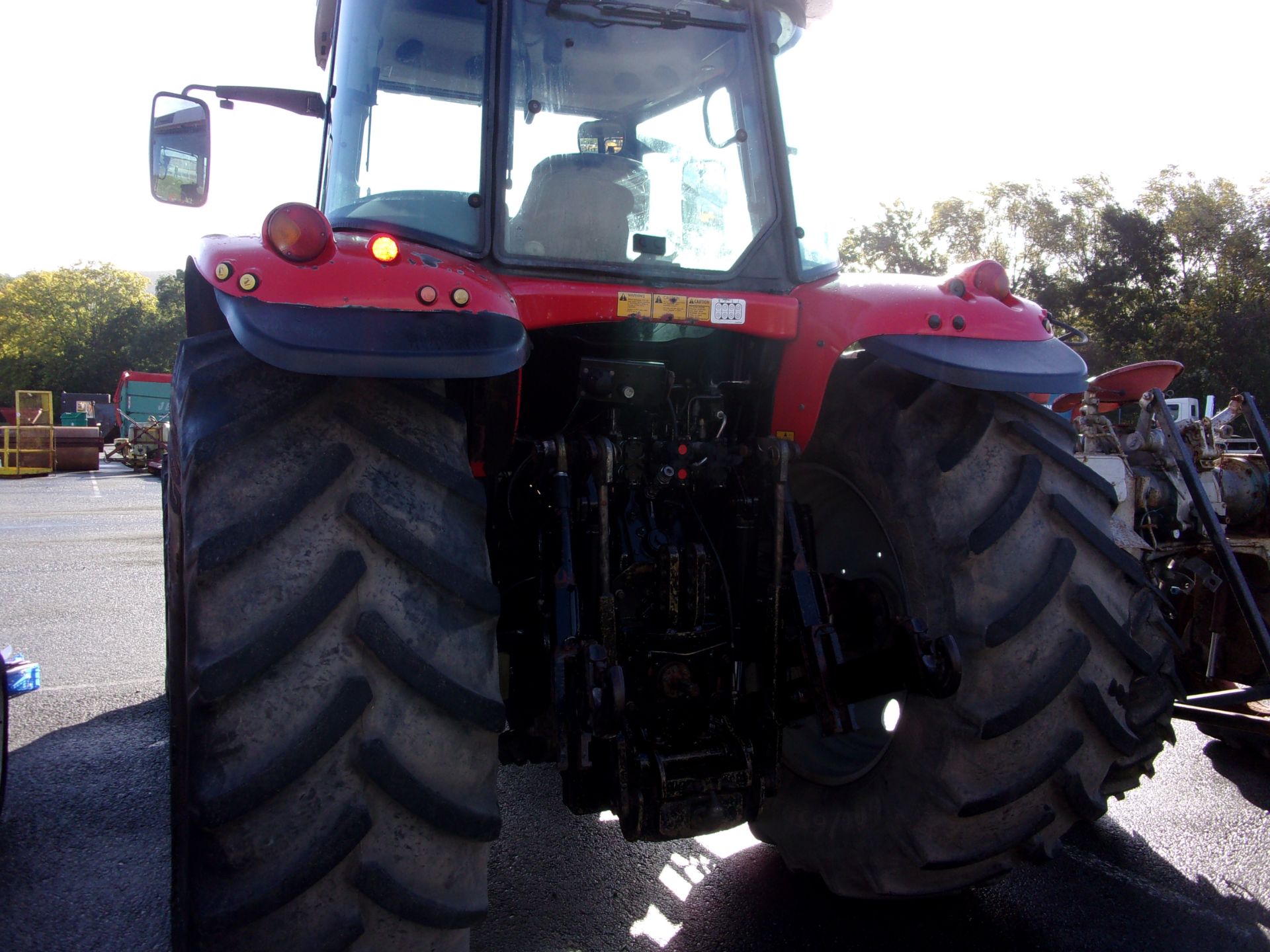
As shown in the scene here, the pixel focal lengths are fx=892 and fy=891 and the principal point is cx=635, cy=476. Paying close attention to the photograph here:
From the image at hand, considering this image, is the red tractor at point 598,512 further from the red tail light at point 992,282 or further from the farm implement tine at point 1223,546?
the farm implement tine at point 1223,546

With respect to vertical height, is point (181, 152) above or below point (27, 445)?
above

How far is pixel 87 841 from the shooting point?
327 centimetres

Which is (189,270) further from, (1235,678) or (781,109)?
(1235,678)

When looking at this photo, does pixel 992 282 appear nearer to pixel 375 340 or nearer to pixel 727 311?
pixel 727 311

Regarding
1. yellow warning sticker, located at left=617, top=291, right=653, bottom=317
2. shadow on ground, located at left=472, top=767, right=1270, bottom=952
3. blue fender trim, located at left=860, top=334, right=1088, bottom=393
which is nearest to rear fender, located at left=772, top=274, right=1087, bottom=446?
blue fender trim, located at left=860, top=334, right=1088, bottom=393

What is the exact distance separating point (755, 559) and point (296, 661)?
4.50 feet

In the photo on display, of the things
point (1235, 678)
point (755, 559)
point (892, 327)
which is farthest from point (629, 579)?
point (1235, 678)

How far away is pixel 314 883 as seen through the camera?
5.34 ft

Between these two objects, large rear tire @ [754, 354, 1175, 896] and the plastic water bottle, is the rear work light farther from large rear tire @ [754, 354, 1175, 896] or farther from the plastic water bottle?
the plastic water bottle

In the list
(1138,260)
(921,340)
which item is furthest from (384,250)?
(1138,260)

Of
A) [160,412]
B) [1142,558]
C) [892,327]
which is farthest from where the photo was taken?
[160,412]

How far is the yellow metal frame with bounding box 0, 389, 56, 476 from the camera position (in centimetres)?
2298

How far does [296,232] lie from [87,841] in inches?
103

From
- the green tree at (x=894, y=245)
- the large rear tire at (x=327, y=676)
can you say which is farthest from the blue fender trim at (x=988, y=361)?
the green tree at (x=894, y=245)
